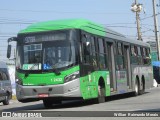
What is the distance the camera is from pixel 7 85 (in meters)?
28.5

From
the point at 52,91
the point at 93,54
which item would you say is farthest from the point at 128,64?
the point at 52,91

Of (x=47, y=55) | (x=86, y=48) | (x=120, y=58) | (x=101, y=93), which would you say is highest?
(x=86, y=48)

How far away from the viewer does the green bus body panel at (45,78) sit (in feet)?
55.7

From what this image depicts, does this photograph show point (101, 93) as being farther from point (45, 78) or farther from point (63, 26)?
point (63, 26)

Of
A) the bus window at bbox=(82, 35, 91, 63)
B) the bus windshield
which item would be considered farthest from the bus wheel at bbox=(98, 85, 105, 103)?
the bus windshield

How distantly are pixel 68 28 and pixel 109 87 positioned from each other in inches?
170

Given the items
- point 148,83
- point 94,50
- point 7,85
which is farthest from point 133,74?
point 7,85

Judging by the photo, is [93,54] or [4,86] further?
[4,86]

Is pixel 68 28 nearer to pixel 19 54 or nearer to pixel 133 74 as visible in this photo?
pixel 19 54

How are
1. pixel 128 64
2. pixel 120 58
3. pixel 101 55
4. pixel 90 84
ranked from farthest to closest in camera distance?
1. pixel 128 64
2. pixel 120 58
3. pixel 101 55
4. pixel 90 84

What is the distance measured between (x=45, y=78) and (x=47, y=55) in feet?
2.88

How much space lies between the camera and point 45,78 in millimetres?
17188

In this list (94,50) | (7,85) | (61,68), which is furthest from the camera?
(7,85)

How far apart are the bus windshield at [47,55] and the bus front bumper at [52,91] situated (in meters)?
0.71
